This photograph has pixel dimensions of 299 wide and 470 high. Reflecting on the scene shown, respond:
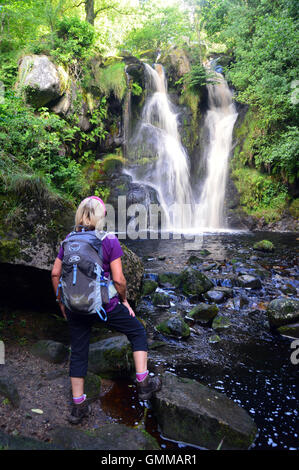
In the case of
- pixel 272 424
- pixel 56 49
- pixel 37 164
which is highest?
pixel 56 49

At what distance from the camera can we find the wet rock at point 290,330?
4.18m

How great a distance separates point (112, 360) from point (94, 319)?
924 mm

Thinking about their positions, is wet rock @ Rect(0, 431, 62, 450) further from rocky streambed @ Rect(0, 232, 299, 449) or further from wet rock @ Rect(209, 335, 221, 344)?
wet rock @ Rect(209, 335, 221, 344)

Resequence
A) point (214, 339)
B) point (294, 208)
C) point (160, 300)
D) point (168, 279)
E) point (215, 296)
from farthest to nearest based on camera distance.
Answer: point (294, 208), point (168, 279), point (215, 296), point (160, 300), point (214, 339)

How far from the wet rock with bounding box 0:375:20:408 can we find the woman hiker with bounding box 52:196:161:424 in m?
0.50

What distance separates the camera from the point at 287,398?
2.94m

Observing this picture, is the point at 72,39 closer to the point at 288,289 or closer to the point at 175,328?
the point at 288,289

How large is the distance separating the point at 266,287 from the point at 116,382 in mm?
4207

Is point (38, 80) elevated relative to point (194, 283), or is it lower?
elevated

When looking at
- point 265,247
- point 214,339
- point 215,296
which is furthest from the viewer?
point 265,247

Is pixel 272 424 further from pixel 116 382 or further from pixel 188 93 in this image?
pixel 188 93

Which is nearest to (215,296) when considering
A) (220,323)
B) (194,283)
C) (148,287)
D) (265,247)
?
(194,283)

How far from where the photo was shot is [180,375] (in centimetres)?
332
